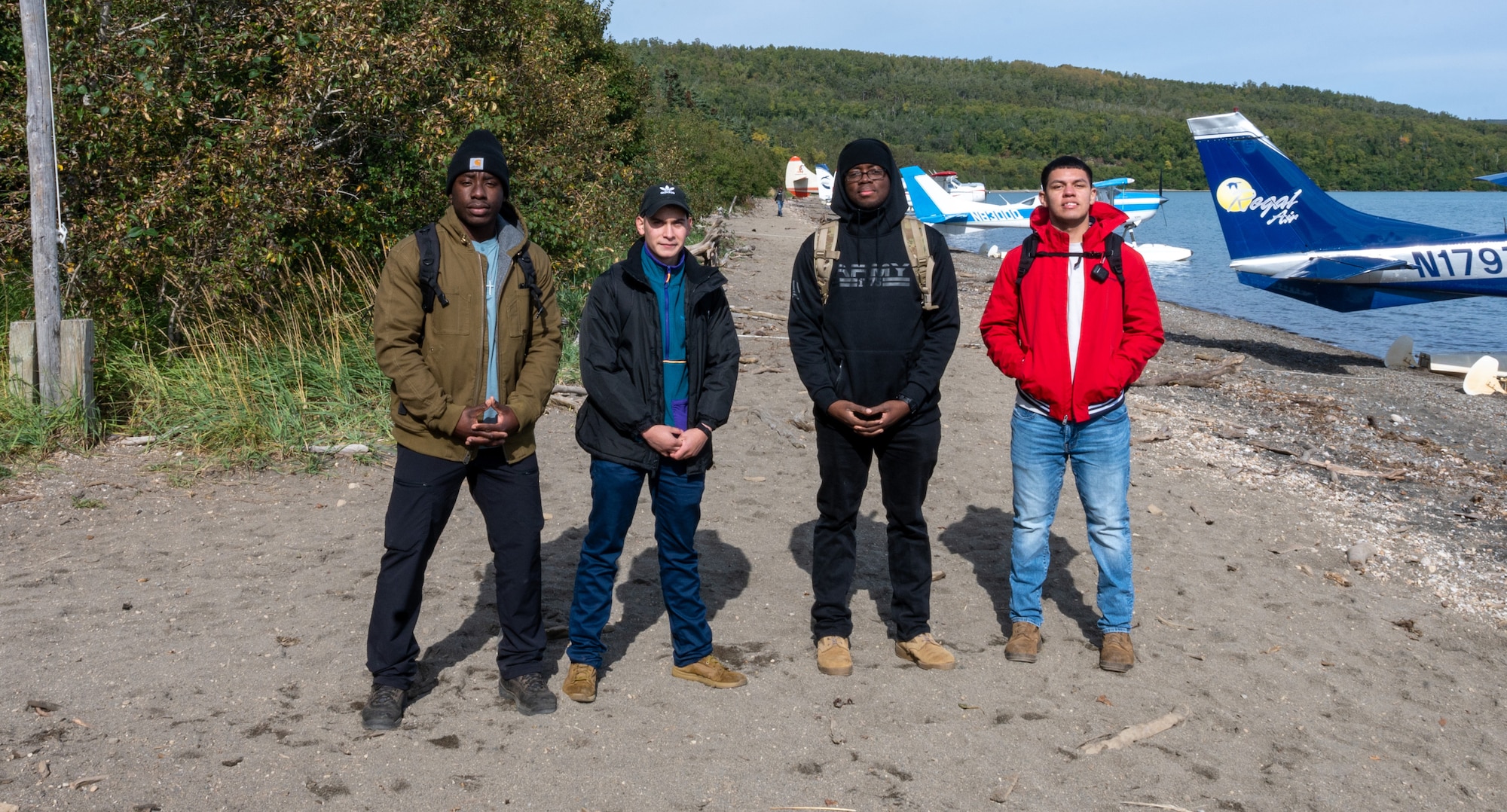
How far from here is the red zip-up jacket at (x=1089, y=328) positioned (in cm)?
377

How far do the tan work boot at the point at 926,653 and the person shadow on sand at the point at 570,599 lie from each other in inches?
36.0

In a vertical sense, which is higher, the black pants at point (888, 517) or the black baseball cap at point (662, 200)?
the black baseball cap at point (662, 200)

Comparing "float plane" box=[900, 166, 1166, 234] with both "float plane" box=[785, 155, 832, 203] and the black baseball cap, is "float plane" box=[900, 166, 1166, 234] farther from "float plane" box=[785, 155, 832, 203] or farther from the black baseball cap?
the black baseball cap

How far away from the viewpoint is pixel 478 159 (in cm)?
327

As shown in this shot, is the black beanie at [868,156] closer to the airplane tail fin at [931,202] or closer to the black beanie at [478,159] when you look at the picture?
the black beanie at [478,159]

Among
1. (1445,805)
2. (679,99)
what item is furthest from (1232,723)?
(679,99)

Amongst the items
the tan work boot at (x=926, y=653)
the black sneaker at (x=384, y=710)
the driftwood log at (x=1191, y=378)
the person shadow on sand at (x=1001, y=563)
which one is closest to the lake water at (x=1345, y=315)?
the driftwood log at (x=1191, y=378)

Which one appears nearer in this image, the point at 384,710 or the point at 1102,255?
the point at 384,710

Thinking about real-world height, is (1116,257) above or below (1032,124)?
below

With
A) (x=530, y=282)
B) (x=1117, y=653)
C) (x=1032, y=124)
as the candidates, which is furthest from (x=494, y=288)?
(x=1032, y=124)

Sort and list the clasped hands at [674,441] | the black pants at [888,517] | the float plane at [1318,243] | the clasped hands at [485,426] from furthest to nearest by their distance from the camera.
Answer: the float plane at [1318,243] < the black pants at [888,517] < the clasped hands at [674,441] < the clasped hands at [485,426]

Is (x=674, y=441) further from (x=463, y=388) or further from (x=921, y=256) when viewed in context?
(x=921, y=256)

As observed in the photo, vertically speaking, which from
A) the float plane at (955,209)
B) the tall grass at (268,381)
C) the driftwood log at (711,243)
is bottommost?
the tall grass at (268,381)

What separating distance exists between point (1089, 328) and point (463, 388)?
2.24 meters
